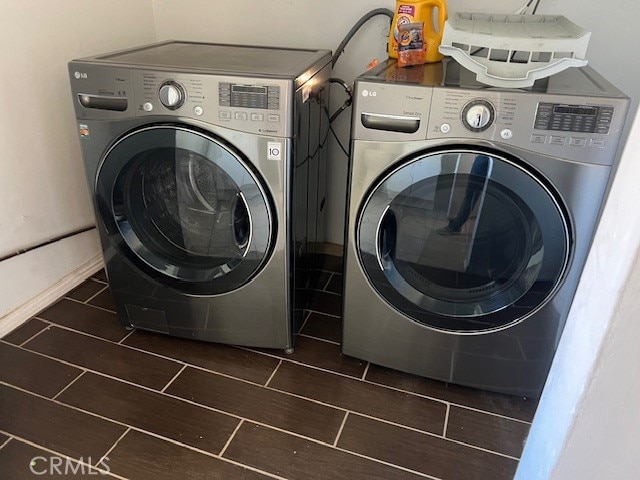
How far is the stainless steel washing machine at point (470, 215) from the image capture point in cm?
119

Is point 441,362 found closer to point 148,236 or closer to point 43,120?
point 148,236

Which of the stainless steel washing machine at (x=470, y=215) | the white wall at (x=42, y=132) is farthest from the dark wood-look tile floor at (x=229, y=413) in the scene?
the white wall at (x=42, y=132)

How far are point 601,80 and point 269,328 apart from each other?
1.10m

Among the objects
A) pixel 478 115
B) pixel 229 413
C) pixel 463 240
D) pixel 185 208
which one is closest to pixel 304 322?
pixel 229 413

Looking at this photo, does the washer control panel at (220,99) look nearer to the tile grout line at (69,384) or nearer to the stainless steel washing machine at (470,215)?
the stainless steel washing machine at (470,215)

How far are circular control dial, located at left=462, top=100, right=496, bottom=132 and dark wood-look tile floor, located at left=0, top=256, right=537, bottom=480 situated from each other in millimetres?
763

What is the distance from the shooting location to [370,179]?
4.33ft

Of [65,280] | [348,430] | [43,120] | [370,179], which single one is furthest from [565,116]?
[65,280]

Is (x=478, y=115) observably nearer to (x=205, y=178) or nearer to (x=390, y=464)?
(x=205, y=178)

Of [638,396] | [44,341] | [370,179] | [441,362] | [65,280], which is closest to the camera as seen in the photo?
[638,396]

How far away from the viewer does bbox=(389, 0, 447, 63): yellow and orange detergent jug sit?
153cm

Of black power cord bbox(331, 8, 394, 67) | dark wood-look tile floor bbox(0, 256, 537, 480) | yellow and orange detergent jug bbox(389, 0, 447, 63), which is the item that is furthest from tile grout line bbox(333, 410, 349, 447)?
black power cord bbox(331, 8, 394, 67)

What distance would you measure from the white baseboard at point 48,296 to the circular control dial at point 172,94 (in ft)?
2.94

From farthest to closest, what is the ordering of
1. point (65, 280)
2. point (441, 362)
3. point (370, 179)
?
point (65, 280), point (441, 362), point (370, 179)
